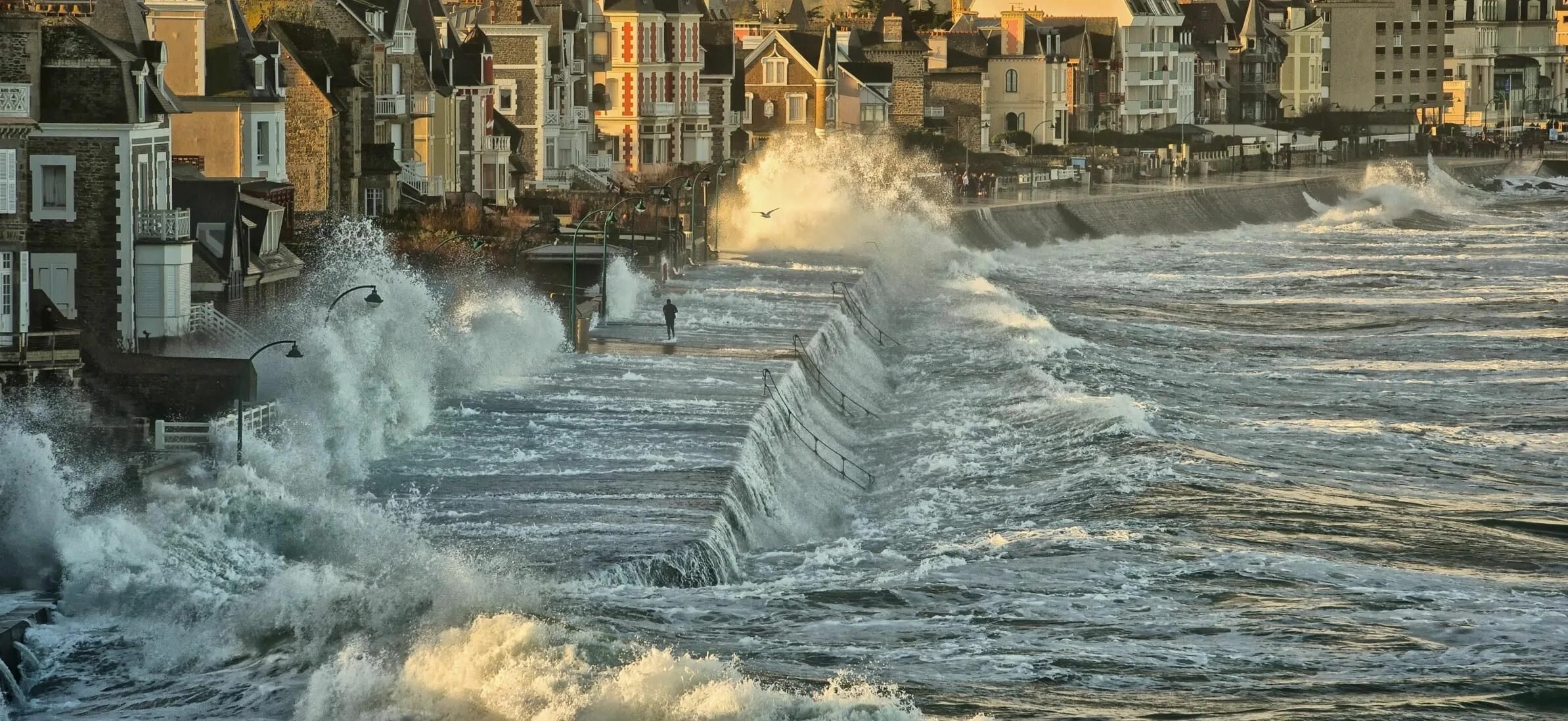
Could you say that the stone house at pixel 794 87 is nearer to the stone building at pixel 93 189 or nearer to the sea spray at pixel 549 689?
the stone building at pixel 93 189

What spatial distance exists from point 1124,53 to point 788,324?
92086 millimetres

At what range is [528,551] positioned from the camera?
3284 cm

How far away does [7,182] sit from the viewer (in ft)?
136

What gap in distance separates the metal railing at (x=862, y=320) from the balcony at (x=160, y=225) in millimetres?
22836

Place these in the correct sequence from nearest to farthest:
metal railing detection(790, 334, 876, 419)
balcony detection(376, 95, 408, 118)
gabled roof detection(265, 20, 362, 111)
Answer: metal railing detection(790, 334, 876, 419) < gabled roof detection(265, 20, 362, 111) < balcony detection(376, 95, 408, 118)

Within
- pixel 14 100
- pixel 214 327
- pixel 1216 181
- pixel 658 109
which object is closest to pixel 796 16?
pixel 1216 181

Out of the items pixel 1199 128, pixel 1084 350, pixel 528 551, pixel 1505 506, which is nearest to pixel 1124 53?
pixel 1199 128

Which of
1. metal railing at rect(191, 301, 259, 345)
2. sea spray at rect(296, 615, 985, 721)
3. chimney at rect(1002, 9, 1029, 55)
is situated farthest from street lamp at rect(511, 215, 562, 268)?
chimney at rect(1002, 9, 1029, 55)

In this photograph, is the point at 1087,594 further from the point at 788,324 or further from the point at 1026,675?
the point at 788,324

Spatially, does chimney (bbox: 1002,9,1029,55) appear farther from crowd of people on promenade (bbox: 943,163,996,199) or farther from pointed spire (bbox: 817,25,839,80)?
pointed spire (bbox: 817,25,839,80)

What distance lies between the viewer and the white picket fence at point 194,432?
123ft

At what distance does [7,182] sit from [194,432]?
6685mm

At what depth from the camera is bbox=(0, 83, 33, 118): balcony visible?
41.1m

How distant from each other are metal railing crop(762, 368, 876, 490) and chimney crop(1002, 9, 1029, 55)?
87.4 m
